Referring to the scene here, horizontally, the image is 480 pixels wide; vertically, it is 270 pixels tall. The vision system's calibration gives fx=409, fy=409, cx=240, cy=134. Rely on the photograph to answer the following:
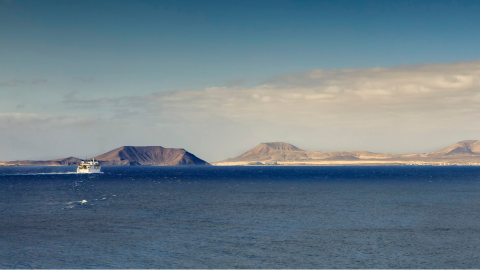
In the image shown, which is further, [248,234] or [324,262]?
[248,234]

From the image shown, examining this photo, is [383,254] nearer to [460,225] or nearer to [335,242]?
[335,242]

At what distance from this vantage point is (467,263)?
39531 mm

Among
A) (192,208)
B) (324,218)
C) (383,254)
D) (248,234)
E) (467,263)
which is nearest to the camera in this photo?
(467,263)

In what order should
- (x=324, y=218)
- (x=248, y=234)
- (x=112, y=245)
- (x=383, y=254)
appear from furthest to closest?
(x=324, y=218)
(x=248, y=234)
(x=112, y=245)
(x=383, y=254)

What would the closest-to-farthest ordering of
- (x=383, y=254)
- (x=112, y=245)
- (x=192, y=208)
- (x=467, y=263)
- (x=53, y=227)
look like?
1. (x=467, y=263)
2. (x=383, y=254)
3. (x=112, y=245)
4. (x=53, y=227)
5. (x=192, y=208)

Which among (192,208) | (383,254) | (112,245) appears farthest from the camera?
(192,208)

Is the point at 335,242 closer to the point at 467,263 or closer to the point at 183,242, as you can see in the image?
the point at 467,263

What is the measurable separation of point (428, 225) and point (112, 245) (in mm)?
44531

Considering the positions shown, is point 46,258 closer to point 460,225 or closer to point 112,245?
point 112,245

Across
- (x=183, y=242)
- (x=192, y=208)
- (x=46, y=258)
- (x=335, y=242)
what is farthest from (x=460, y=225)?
(x=46, y=258)

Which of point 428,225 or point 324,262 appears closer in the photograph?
point 324,262

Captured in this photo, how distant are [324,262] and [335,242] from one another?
29.2 feet

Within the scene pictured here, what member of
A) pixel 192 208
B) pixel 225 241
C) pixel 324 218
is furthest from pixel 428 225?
pixel 192 208

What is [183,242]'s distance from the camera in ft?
159
